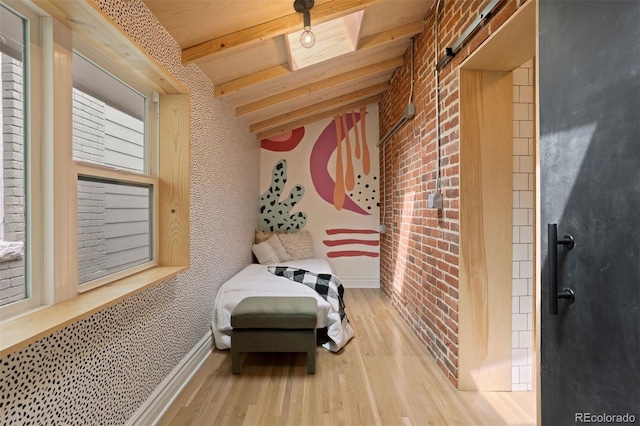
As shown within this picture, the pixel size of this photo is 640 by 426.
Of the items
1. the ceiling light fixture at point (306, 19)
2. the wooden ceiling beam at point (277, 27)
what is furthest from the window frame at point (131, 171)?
the ceiling light fixture at point (306, 19)

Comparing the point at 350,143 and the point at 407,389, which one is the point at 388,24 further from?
the point at 407,389

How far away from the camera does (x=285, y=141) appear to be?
4.96 metres

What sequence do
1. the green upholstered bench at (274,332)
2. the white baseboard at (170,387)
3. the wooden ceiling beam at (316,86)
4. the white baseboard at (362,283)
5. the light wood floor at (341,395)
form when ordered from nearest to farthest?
the white baseboard at (170,387), the light wood floor at (341,395), the green upholstered bench at (274,332), the wooden ceiling beam at (316,86), the white baseboard at (362,283)

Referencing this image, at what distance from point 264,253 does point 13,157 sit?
3.25 meters

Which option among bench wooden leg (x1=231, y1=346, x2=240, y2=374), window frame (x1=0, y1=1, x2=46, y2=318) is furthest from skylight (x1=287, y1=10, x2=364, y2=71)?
bench wooden leg (x1=231, y1=346, x2=240, y2=374)

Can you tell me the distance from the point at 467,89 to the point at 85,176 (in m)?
2.20

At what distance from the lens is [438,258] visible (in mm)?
2414

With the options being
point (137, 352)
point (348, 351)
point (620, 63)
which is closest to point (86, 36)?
point (137, 352)

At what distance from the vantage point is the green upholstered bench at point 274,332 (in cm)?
224

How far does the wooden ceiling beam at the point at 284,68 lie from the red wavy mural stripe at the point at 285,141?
2.24m

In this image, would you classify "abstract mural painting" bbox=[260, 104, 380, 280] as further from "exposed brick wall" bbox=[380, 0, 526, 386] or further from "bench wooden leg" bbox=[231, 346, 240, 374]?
"bench wooden leg" bbox=[231, 346, 240, 374]

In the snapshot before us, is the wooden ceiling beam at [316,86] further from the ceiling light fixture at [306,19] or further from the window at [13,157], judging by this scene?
the window at [13,157]

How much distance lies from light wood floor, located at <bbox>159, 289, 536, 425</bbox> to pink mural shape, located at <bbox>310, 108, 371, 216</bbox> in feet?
8.78

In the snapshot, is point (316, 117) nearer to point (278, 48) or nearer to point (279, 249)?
point (279, 249)
